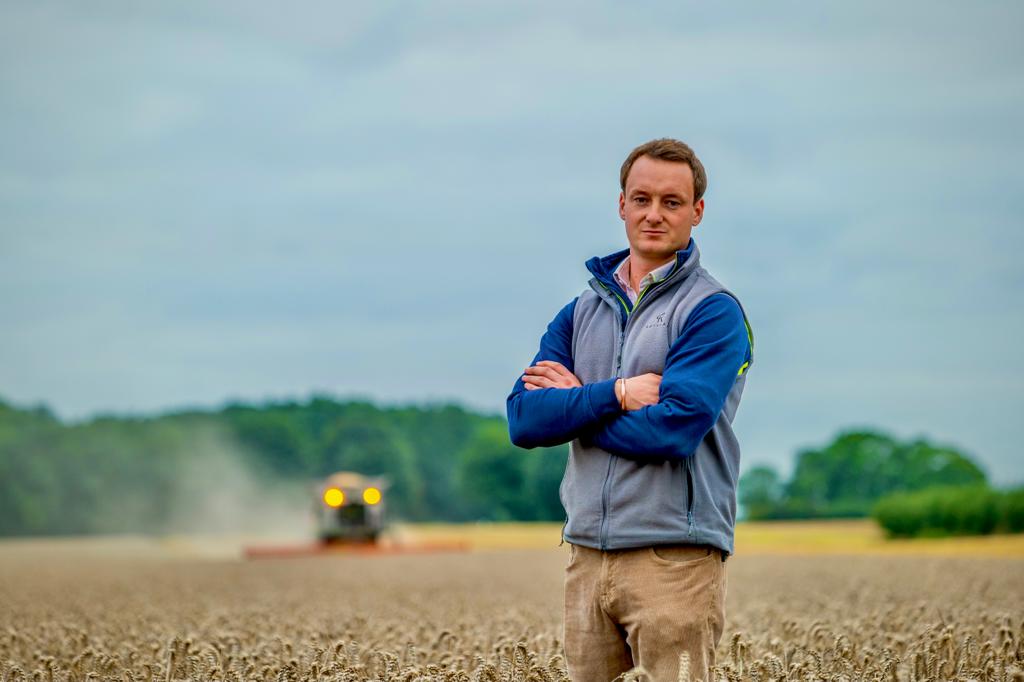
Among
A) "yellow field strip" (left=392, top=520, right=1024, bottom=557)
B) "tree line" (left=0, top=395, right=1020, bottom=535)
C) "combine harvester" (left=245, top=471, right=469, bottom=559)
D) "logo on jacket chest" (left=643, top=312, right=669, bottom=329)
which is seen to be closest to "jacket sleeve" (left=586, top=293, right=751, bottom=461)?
"logo on jacket chest" (left=643, top=312, right=669, bottom=329)

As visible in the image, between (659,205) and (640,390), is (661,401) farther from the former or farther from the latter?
(659,205)

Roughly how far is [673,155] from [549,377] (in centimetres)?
109

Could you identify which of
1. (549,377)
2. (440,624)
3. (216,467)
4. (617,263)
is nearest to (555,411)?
(549,377)

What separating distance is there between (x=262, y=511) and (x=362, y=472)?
10121mm

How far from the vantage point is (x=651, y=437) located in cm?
551

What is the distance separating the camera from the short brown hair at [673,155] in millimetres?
5797

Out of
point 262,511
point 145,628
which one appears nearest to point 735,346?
point 145,628

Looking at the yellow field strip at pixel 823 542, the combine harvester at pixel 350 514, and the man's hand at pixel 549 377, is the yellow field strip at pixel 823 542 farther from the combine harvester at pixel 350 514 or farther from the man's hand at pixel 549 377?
the man's hand at pixel 549 377

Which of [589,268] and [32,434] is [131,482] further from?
[589,268]

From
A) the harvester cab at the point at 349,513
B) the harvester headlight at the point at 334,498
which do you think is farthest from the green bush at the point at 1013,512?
the harvester headlight at the point at 334,498

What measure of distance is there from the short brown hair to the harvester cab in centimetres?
4576

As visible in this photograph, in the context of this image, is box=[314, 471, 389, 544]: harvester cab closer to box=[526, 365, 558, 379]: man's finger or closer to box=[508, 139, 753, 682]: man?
box=[526, 365, 558, 379]: man's finger

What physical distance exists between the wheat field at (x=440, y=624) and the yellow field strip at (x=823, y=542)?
11146 mm

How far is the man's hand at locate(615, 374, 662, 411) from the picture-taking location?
5648 millimetres
